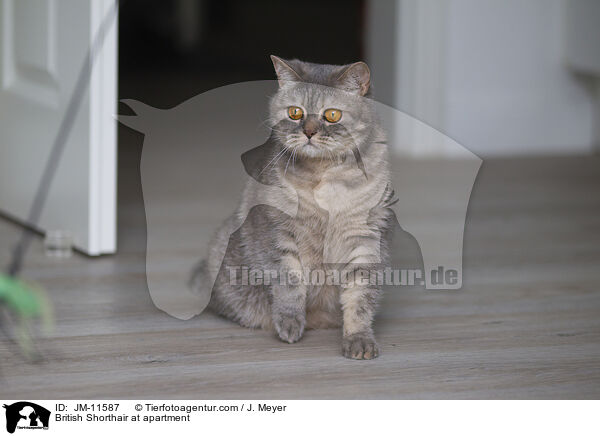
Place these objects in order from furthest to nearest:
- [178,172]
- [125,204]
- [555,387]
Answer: [178,172] < [125,204] < [555,387]

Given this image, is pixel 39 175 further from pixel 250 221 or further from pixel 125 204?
pixel 250 221

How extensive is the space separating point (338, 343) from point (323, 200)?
278mm

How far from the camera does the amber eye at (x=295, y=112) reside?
167cm

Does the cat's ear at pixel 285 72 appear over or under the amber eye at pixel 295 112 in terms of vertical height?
over

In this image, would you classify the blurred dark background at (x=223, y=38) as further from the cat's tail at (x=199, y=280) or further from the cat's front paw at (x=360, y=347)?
the cat's front paw at (x=360, y=347)

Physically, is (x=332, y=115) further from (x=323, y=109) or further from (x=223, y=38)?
(x=223, y=38)

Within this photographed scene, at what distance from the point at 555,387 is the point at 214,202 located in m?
1.75

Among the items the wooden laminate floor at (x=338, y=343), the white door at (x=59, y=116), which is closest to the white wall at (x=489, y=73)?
the wooden laminate floor at (x=338, y=343)

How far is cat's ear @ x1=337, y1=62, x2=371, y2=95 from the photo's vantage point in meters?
1.66

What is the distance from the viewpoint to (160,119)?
193 cm

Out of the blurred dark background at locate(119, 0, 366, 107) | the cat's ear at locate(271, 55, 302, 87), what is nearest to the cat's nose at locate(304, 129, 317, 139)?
the cat's ear at locate(271, 55, 302, 87)

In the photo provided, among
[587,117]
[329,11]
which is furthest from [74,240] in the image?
[329,11]

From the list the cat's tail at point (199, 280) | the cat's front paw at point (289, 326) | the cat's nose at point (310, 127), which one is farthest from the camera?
the cat's tail at point (199, 280)
